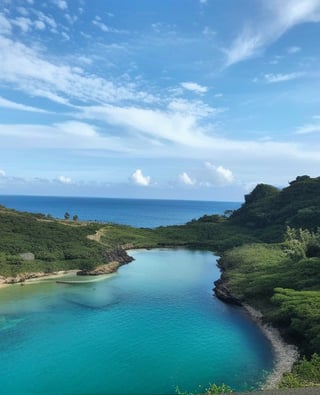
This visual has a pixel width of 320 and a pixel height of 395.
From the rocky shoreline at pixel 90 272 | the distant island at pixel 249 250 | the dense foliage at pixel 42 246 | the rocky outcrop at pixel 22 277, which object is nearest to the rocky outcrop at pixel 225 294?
the distant island at pixel 249 250

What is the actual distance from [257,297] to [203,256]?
43.3m

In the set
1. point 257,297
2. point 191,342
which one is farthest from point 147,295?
point 191,342

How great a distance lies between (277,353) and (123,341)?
45.6ft

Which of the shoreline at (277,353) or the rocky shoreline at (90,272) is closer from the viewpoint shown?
the shoreline at (277,353)

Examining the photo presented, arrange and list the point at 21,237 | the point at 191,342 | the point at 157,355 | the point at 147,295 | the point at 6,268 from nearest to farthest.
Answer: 1. the point at 157,355
2. the point at 191,342
3. the point at 147,295
4. the point at 6,268
5. the point at 21,237

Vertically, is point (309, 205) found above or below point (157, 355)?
above

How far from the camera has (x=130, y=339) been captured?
39.5m

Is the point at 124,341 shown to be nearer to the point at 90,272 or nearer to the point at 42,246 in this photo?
the point at 90,272

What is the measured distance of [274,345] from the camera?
3781cm

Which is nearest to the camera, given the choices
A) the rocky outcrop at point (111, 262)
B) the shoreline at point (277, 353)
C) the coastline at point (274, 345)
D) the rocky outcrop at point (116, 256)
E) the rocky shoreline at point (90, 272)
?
the shoreline at point (277, 353)

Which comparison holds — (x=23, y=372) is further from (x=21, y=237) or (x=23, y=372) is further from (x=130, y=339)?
(x=21, y=237)

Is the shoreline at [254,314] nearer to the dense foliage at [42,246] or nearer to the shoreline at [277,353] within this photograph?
the shoreline at [277,353]

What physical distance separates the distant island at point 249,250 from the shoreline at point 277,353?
2.51ft

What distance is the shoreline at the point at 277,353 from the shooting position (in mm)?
30734
